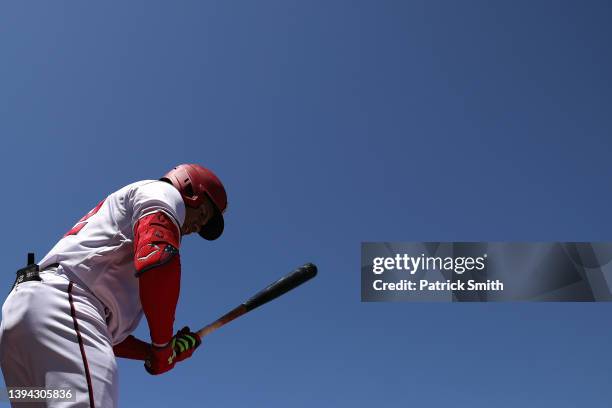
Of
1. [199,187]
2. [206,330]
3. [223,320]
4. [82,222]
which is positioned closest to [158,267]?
[82,222]

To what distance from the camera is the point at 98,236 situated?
4699 mm

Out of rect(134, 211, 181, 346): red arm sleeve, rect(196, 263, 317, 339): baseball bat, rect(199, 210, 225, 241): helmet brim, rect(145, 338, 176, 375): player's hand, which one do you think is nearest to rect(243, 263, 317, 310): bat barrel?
rect(196, 263, 317, 339): baseball bat

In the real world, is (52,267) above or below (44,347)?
above

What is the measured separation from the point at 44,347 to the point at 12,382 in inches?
→ 16.1

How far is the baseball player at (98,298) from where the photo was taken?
411cm

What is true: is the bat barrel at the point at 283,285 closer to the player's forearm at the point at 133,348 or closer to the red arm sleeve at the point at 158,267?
the player's forearm at the point at 133,348

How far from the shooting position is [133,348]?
5500 millimetres

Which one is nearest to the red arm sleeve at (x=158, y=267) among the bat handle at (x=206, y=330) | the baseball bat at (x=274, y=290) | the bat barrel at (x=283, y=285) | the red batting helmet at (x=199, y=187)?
the red batting helmet at (x=199, y=187)

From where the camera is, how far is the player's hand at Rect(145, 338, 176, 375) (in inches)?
187

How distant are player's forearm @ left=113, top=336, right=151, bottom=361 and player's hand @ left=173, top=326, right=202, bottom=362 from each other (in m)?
0.27

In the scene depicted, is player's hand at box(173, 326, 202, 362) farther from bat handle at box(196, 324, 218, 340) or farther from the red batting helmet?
the red batting helmet

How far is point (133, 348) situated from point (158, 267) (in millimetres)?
1572

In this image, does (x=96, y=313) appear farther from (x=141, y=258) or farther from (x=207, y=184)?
(x=207, y=184)

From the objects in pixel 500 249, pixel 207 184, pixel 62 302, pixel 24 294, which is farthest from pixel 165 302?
pixel 500 249
